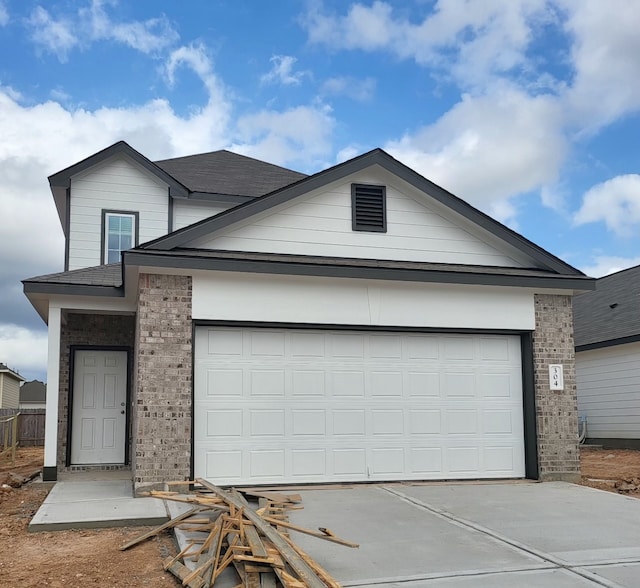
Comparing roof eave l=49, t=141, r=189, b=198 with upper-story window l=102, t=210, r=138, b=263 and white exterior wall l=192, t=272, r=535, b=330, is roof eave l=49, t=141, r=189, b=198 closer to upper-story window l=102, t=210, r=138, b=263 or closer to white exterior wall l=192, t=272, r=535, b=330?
upper-story window l=102, t=210, r=138, b=263

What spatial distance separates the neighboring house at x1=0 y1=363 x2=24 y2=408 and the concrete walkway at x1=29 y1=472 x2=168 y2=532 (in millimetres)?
27339

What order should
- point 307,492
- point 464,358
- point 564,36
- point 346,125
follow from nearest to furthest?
point 307,492 → point 464,358 → point 346,125 → point 564,36

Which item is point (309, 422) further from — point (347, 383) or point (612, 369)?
point (612, 369)

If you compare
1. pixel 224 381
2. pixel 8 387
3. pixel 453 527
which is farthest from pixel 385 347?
pixel 8 387

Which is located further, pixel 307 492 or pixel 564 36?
pixel 564 36

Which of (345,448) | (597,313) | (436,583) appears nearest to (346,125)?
(345,448)

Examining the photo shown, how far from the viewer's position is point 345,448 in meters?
10.8

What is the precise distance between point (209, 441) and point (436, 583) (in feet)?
16.9

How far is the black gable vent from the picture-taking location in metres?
11.7

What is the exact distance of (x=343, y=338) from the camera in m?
11.1

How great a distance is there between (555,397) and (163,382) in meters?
6.27

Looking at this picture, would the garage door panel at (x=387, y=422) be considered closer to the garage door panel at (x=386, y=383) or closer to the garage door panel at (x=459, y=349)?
the garage door panel at (x=386, y=383)

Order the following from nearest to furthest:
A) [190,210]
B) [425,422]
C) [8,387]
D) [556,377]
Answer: [425,422]
[556,377]
[190,210]
[8,387]

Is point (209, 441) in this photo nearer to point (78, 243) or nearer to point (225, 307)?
point (225, 307)
